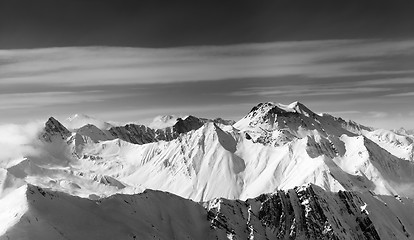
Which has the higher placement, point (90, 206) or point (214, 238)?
point (90, 206)

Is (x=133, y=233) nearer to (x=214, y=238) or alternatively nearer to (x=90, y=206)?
(x=90, y=206)

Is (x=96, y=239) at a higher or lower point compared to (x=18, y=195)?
lower

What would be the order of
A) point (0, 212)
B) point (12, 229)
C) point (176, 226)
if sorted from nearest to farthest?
1. point (12, 229)
2. point (0, 212)
3. point (176, 226)

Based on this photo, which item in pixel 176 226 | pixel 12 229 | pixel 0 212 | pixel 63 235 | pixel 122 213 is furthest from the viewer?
pixel 176 226

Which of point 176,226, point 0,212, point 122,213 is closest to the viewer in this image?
point 0,212

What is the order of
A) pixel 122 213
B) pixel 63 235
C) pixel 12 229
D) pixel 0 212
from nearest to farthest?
pixel 12 229
pixel 63 235
pixel 0 212
pixel 122 213

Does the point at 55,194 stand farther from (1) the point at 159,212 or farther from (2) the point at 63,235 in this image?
(1) the point at 159,212

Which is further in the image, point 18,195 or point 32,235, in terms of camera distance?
point 18,195

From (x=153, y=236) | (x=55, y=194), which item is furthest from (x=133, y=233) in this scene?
(x=55, y=194)

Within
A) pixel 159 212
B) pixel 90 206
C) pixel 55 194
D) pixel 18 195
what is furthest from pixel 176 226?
pixel 18 195
